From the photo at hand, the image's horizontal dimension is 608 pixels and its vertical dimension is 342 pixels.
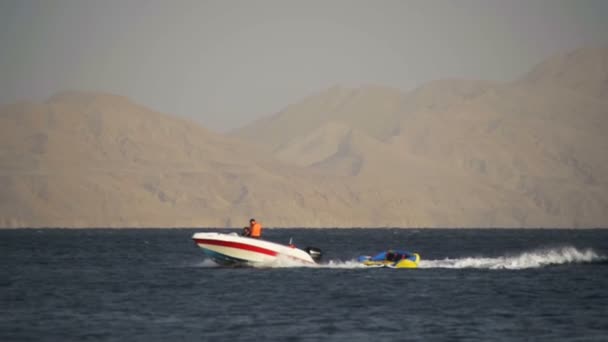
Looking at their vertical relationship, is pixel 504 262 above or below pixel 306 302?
above

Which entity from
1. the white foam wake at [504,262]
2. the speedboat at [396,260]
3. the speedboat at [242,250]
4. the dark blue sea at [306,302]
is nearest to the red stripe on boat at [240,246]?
the speedboat at [242,250]

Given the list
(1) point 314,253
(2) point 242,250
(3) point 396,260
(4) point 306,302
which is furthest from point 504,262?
(4) point 306,302

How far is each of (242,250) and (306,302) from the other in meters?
13.4

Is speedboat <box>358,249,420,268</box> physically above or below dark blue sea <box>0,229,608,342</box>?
above

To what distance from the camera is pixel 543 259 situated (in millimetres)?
66750

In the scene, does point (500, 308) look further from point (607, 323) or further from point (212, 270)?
point (212, 270)

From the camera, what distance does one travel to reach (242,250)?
181ft

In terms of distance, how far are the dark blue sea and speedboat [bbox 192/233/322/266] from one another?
0.61m

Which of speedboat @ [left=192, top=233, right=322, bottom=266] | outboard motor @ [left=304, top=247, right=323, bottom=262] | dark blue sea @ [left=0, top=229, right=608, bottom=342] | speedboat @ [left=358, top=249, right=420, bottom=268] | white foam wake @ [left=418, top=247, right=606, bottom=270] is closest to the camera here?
dark blue sea @ [left=0, top=229, right=608, bottom=342]

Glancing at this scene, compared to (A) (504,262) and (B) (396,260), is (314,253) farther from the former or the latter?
(A) (504,262)

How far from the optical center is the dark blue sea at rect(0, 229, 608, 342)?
112 ft

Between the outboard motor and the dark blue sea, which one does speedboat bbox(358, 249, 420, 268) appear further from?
the outboard motor

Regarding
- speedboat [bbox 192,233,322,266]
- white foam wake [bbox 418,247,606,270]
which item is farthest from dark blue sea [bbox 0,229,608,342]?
speedboat [bbox 192,233,322,266]

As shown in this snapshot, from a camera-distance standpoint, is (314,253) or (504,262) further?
(504,262)
